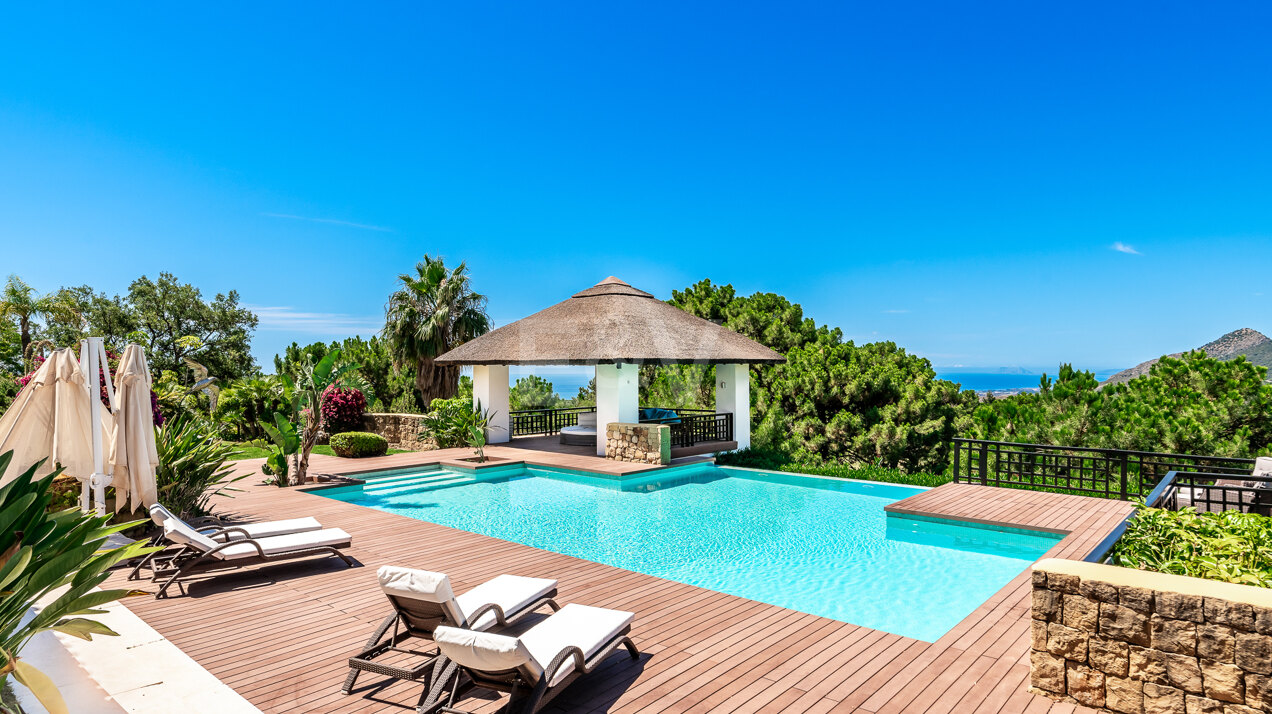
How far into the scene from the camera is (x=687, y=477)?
14.3 m

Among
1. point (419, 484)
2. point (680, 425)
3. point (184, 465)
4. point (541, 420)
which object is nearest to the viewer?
point (184, 465)

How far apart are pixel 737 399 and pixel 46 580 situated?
1522 cm

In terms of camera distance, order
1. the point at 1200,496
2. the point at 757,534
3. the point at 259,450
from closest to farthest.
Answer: the point at 1200,496 < the point at 757,534 < the point at 259,450

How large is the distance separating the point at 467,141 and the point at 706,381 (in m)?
17.3

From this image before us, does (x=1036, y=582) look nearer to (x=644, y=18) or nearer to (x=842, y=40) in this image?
(x=644, y=18)

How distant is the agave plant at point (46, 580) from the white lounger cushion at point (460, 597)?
1.42 meters

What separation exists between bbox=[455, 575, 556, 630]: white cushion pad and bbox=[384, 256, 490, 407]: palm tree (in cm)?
1938

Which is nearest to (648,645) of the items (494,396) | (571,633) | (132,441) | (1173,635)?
(571,633)

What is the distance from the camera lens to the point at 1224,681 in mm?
3342

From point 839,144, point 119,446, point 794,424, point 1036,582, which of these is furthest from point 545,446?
point 839,144

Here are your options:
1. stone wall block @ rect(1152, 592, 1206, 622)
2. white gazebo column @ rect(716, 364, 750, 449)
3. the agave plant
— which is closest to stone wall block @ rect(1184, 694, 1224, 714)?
stone wall block @ rect(1152, 592, 1206, 622)

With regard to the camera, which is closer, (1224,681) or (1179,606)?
(1224,681)

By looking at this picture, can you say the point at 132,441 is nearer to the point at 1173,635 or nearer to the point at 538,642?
the point at 538,642

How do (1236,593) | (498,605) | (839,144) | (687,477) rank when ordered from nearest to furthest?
1. (1236,593)
2. (498,605)
3. (687,477)
4. (839,144)
